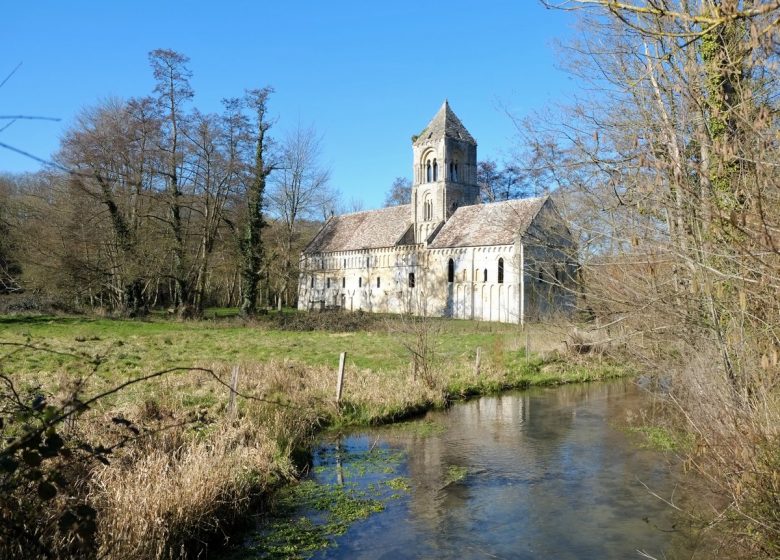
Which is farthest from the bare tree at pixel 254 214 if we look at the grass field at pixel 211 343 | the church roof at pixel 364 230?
the church roof at pixel 364 230

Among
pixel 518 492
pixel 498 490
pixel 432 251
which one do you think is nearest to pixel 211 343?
pixel 498 490

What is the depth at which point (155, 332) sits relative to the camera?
2544cm

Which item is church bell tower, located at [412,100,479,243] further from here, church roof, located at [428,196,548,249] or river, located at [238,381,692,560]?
river, located at [238,381,692,560]

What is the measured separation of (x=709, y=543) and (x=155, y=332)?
22890 mm

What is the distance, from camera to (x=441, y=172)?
1988 inches

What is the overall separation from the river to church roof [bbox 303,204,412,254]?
3967 centimetres

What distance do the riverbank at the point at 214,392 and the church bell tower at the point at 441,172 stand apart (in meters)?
22.3

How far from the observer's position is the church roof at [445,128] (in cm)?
5141

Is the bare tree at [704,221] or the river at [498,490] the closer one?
the bare tree at [704,221]

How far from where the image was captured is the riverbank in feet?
21.8

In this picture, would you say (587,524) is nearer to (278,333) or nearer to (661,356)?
(661,356)

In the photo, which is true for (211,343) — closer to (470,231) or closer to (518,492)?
(518,492)

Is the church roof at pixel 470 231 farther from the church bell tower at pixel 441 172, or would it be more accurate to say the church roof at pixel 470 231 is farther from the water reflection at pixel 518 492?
the water reflection at pixel 518 492

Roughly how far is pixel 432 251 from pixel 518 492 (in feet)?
131
